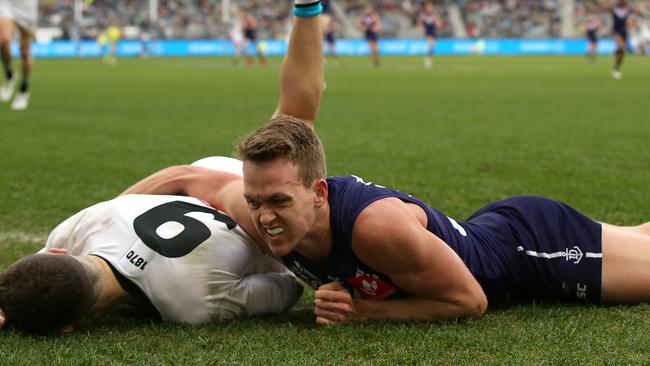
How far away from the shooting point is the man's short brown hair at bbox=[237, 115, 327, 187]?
3213 mm

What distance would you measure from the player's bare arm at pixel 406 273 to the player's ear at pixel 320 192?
16 cm

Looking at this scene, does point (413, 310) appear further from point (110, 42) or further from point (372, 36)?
point (110, 42)

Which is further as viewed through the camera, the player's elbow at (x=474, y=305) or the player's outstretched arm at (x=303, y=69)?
the player's outstretched arm at (x=303, y=69)

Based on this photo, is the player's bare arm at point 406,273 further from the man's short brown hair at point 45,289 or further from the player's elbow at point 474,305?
the man's short brown hair at point 45,289

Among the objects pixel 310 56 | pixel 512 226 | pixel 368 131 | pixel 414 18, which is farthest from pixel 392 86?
pixel 414 18

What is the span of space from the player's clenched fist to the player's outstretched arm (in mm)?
1672

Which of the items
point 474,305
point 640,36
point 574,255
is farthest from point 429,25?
point 474,305

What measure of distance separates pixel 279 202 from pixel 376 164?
5085 mm

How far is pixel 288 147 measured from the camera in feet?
10.6

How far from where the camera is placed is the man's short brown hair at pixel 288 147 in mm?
3213

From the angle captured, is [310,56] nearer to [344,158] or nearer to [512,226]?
[512,226]

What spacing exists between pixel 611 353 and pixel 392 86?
1706 cm

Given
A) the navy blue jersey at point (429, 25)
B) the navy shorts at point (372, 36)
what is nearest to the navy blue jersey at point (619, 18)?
the navy blue jersey at point (429, 25)

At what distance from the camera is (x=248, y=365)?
9.87 ft
